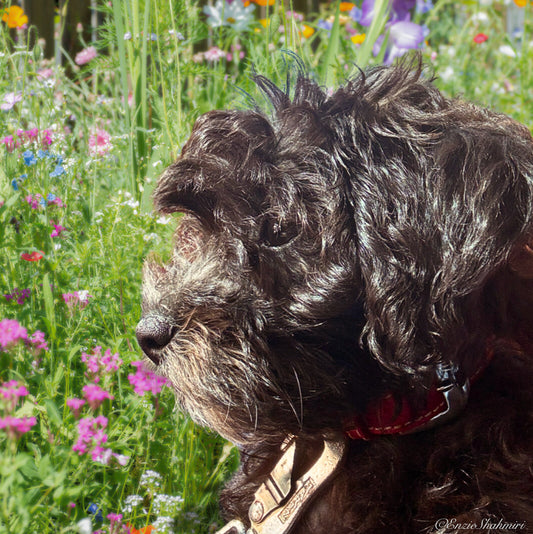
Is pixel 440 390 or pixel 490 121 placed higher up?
pixel 490 121

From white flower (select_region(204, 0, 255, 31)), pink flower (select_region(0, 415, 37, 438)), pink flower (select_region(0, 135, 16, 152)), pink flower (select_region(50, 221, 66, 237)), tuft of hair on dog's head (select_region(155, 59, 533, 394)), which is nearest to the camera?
pink flower (select_region(0, 415, 37, 438))

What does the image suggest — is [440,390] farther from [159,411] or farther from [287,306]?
[159,411]

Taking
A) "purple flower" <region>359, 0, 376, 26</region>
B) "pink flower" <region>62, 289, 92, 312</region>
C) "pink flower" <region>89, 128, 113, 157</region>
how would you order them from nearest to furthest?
"pink flower" <region>62, 289, 92, 312</region>
"pink flower" <region>89, 128, 113, 157</region>
"purple flower" <region>359, 0, 376, 26</region>

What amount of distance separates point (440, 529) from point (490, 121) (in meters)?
0.98

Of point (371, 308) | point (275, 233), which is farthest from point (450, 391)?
point (275, 233)

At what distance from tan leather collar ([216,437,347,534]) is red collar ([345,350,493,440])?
73 mm

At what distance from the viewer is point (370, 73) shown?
1.85 metres

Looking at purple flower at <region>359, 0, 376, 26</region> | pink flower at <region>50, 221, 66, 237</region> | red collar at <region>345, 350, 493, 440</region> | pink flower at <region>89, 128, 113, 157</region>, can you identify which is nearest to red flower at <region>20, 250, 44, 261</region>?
pink flower at <region>50, 221, 66, 237</region>

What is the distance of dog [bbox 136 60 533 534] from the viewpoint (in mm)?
1550

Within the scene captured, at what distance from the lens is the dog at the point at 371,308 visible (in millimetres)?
1550

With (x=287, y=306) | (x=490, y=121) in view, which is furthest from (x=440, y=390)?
(x=490, y=121)

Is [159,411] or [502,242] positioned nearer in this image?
[502,242]

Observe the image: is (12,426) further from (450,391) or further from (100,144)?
(100,144)

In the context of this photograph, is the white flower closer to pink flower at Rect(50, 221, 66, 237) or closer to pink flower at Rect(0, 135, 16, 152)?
pink flower at Rect(0, 135, 16, 152)
